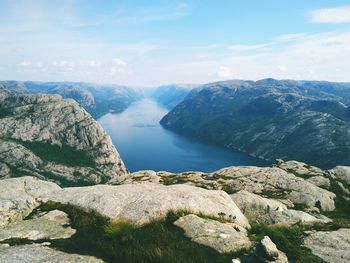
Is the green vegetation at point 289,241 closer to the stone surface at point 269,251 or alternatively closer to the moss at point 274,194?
the stone surface at point 269,251

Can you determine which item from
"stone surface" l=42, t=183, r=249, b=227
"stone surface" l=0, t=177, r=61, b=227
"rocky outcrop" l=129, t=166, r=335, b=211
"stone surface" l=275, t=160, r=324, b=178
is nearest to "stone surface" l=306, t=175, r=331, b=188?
"stone surface" l=275, t=160, r=324, b=178

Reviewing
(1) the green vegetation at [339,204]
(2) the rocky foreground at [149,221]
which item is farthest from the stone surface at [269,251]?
(1) the green vegetation at [339,204]

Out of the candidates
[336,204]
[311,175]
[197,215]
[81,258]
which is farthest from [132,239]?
[311,175]

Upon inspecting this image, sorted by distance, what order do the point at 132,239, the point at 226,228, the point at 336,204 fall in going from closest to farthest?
the point at 132,239, the point at 226,228, the point at 336,204

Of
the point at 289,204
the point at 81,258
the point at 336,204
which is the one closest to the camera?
the point at 81,258

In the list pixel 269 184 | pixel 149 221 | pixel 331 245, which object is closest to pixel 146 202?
pixel 149 221

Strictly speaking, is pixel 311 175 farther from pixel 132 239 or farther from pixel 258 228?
pixel 132 239

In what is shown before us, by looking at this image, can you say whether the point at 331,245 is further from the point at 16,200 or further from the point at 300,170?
the point at 300,170
